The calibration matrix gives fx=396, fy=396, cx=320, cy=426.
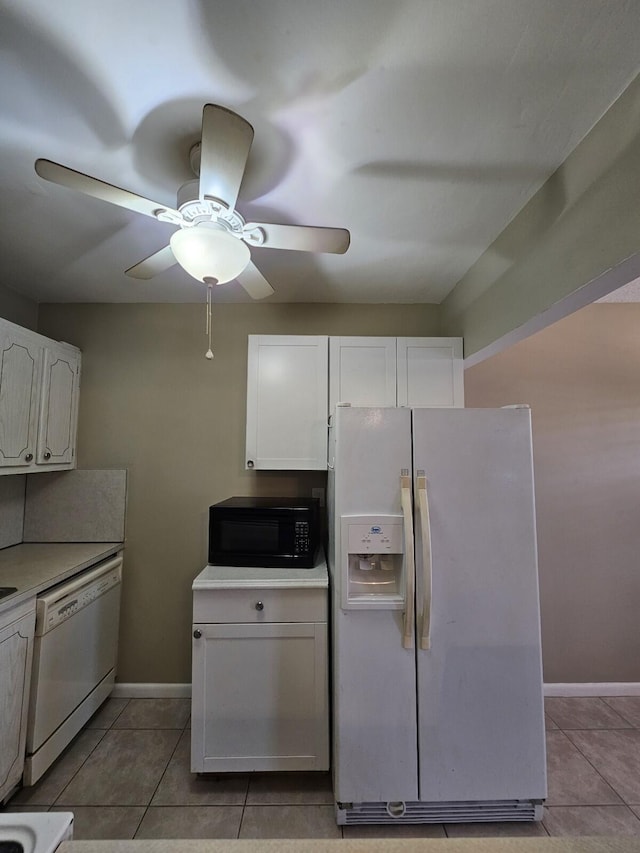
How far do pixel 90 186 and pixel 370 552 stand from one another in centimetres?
159

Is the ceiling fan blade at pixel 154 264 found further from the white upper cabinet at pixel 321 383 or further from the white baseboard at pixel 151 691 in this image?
the white baseboard at pixel 151 691

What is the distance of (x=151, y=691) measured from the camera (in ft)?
8.05

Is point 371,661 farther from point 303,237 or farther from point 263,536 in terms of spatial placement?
point 303,237

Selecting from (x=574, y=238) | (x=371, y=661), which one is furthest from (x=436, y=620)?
(x=574, y=238)

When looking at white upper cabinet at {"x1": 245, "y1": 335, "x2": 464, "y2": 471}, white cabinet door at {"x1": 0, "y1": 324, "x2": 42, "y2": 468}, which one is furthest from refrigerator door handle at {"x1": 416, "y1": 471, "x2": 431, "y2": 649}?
white cabinet door at {"x1": 0, "y1": 324, "x2": 42, "y2": 468}

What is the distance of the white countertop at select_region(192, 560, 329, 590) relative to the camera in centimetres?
186

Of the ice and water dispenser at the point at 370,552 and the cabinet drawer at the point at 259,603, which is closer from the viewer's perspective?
the ice and water dispenser at the point at 370,552

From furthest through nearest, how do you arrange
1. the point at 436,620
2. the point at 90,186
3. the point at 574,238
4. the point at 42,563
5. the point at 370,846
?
the point at 42,563 → the point at 436,620 → the point at 574,238 → the point at 90,186 → the point at 370,846

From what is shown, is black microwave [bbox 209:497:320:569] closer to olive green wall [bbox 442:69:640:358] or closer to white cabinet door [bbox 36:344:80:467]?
white cabinet door [bbox 36:344:80:467]

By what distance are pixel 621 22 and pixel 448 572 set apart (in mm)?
1730

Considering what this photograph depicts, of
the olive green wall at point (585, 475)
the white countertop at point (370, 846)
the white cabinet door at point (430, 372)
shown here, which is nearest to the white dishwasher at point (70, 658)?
the white countertop at point (370, 846)

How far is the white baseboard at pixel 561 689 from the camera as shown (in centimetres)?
246

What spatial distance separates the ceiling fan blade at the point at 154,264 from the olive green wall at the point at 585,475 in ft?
6.54

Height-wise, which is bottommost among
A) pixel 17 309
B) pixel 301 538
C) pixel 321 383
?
pixel 301 538
